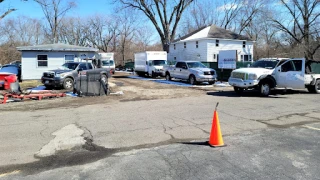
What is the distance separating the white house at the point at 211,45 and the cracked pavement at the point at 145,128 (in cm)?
2706

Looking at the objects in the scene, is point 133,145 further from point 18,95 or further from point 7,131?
point 18,95

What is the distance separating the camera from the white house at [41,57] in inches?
949

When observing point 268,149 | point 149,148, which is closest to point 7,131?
point 149,148

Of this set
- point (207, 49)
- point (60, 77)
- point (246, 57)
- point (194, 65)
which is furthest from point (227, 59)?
point (246, 57)

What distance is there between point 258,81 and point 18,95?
1169 cm

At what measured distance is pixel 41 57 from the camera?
24766 mm

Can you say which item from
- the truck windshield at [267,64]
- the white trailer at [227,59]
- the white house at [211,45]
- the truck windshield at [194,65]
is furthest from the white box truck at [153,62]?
the truck windshield at [267,64]

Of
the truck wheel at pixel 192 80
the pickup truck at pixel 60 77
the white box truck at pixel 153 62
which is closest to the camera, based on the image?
the pickup truck at pixel 60 77

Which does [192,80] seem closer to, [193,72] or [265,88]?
[193,72]

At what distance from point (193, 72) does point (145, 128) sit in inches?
533

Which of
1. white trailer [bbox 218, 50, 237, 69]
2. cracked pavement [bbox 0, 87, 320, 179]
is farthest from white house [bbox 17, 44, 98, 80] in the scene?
cracked pavement [bbox 0, 87, 320, 179]

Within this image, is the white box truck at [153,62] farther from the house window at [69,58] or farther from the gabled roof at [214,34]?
the gabled roof at [214,34]

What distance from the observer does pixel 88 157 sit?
502cm

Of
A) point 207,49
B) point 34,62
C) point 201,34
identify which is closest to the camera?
point 34,62
